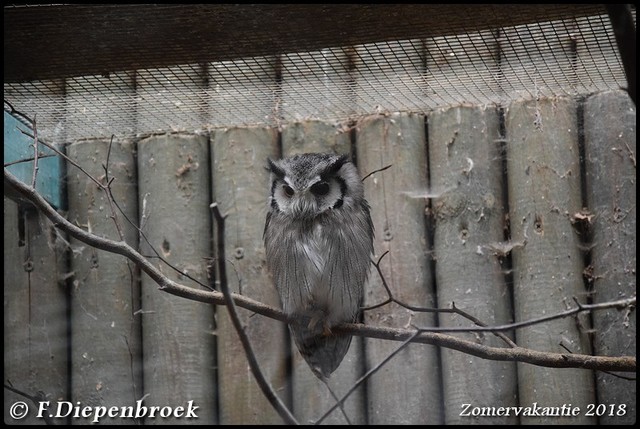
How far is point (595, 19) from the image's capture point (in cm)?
233

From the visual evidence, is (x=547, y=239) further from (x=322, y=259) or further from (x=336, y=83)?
(x=336, y=83)

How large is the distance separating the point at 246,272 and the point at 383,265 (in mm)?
485

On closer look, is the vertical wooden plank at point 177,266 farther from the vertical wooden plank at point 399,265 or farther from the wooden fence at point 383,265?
the vertical wooden plank at point 399,265

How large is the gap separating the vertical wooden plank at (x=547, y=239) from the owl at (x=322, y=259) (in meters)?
0.58

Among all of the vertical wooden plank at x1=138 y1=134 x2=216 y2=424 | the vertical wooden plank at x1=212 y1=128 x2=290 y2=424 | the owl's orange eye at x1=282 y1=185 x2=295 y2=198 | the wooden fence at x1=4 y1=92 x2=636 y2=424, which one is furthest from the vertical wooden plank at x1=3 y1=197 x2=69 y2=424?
the owl's orange eye at x1=282 y1=185 x2=295 y2=198

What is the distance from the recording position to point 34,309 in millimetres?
3082

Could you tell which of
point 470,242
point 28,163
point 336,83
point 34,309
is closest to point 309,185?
point 336,83

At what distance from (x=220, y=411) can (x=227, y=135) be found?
982 millimetres

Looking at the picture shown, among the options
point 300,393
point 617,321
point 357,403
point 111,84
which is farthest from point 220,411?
point 617,321

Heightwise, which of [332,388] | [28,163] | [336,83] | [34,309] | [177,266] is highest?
[336,83]

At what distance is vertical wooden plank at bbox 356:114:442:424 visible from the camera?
2.92 metres

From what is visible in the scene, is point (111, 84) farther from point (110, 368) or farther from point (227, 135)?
point (110, 368)

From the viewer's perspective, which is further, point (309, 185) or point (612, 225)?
point (612, 225)

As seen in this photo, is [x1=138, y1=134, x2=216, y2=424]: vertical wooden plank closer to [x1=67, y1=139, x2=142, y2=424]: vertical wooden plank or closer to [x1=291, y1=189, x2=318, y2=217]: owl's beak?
[x1=67, y1=139, x2=142, y2=424]: vertical wooden plank
